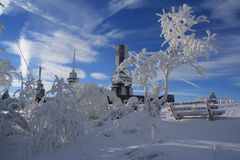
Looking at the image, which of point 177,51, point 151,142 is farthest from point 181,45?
point 151,142

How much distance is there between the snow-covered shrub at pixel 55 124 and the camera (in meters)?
11.6

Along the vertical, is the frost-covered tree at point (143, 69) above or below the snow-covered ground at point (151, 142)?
above

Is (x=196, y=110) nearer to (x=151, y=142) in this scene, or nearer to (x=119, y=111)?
(x=119, y=111)

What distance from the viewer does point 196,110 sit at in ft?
51.3

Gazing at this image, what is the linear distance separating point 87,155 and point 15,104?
14.8ft

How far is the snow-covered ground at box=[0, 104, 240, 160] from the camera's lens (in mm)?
9078

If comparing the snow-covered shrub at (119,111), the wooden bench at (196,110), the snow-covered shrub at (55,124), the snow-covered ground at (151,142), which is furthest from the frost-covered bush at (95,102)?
the snow-covered shrub at (55,124)

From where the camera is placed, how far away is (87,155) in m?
10.4

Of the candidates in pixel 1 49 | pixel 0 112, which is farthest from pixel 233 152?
pixel 1 49

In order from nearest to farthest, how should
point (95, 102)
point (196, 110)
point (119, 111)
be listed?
point (196, 110) < point (119, 111) < point (95, 102)

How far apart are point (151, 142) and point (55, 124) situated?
147 inches

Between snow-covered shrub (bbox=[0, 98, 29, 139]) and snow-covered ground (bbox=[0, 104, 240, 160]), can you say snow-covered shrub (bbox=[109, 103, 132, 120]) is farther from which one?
snow-covered shrub (bbox=[0, 98, 29, 139])

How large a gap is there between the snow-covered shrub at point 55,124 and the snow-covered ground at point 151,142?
0.41 metres

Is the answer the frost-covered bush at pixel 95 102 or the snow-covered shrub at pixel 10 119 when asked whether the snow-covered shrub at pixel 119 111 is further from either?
the snow-covered shrub at pixel 10 119
